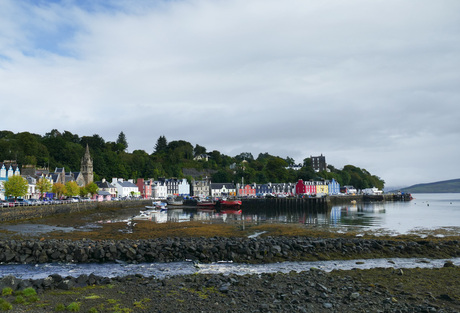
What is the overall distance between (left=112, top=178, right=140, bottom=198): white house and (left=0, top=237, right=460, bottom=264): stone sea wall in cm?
10501

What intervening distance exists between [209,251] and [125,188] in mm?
111496

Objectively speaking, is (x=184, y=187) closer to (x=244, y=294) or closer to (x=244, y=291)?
(x=244, y=291)

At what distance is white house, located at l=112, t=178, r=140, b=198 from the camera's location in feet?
417

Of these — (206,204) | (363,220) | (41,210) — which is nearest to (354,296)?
(363,220)

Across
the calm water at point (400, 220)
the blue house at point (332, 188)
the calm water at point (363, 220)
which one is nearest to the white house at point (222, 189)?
the blue house at point (332, 188)

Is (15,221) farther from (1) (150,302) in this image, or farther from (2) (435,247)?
(2) (435,247)

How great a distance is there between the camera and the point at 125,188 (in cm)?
12912

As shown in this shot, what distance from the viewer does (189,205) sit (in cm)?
11094

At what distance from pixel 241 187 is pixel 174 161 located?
5090 cm

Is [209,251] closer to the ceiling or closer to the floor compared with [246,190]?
closer to the floor

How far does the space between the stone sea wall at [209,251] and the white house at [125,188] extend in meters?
105

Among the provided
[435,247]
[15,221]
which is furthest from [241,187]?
[435,247]

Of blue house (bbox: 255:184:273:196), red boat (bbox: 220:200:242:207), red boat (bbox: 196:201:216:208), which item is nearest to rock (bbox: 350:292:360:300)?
red boat (bbox: 220:200:242:207)

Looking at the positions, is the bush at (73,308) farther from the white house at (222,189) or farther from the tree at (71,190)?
the white house at (222,189)
